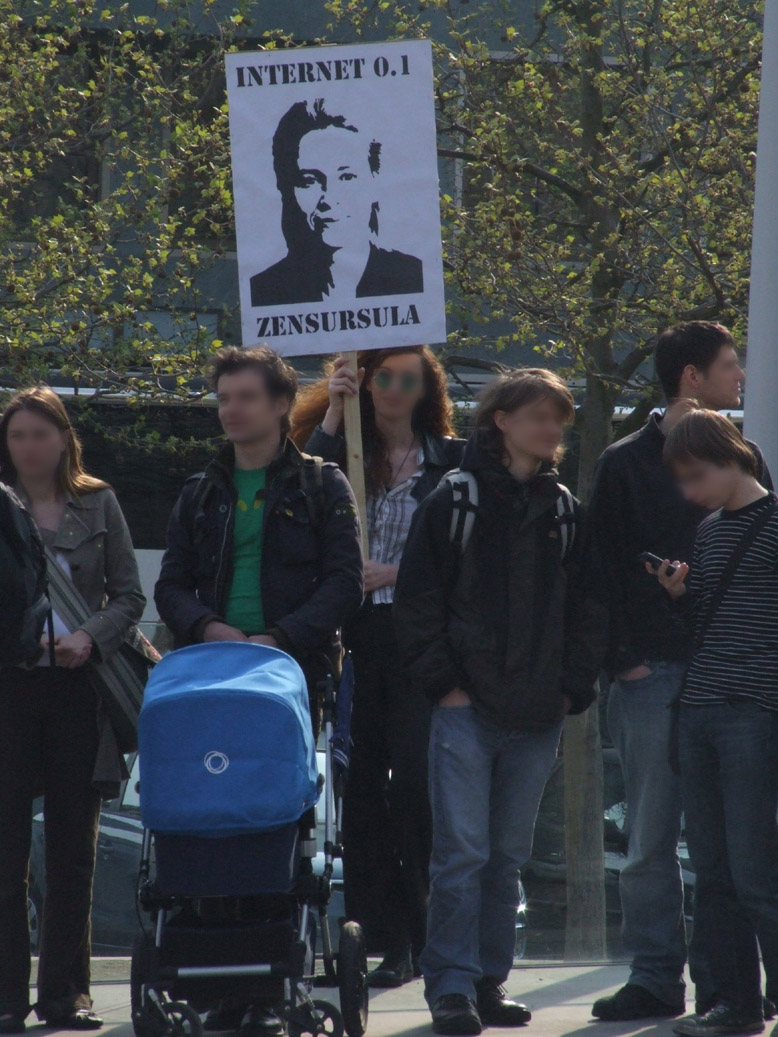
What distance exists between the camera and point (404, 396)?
565cm

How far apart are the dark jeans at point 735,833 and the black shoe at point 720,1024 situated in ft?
0.09

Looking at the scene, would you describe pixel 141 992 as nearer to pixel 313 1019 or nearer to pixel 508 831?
pixel 313 1019

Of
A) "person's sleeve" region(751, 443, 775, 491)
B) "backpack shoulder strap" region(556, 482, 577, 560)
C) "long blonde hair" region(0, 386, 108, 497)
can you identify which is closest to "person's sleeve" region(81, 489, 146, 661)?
"long blonde hair" region(0, 386, 108, 497)

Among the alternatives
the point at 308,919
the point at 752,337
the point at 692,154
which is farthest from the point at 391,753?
the point at 692,154

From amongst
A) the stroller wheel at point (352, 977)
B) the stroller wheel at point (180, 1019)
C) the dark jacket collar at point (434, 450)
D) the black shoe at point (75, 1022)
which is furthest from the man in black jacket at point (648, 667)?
the black shoe at point (75, 1022)

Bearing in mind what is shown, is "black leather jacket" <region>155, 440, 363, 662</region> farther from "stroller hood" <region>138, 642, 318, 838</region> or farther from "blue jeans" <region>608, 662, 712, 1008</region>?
"blue jeans" <region>608, 662, 712, 1008</region>

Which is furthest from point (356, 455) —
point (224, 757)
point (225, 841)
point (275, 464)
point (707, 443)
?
point (225, 841)

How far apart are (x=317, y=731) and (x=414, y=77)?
2555mm

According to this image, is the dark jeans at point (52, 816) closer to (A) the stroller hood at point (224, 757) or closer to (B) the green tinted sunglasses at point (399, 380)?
(A) the stroller hood at point (224, 757)

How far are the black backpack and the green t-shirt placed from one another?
23.9 inches

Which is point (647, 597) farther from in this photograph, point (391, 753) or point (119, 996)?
point (119, 996)

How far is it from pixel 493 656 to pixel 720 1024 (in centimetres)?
134

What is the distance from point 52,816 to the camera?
5062 millimetres

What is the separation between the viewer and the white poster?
224 inches
